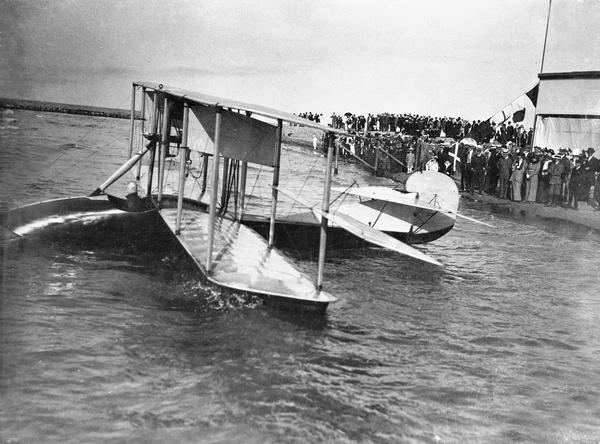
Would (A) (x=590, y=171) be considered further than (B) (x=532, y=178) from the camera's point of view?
A: No

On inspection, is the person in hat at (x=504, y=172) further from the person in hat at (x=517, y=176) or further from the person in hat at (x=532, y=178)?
the person in hat at (x=532, y=178)

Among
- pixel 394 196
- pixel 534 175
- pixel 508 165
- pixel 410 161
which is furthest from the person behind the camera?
pixel 410 161

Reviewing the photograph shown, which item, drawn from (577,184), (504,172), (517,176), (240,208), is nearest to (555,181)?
(577,184)

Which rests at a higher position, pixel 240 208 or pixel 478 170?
pixel 478 170

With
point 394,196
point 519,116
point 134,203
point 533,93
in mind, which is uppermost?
point 533,93

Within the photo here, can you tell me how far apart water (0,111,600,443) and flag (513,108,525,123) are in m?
20.9

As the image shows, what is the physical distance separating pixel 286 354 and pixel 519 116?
29.9 metres

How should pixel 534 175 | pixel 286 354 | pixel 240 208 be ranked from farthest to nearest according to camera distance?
pixel 534 175 < pixel 240 208 < pixel 286 354

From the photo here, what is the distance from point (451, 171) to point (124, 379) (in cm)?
2823

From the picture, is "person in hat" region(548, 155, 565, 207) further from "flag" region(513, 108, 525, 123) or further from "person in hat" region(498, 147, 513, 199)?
"flag" region(513, 108, 525, 123)

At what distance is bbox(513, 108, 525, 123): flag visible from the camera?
34469mm

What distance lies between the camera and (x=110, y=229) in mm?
15344

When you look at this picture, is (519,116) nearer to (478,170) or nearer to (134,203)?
(478,170)

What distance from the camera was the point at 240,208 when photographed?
16.0 metres
